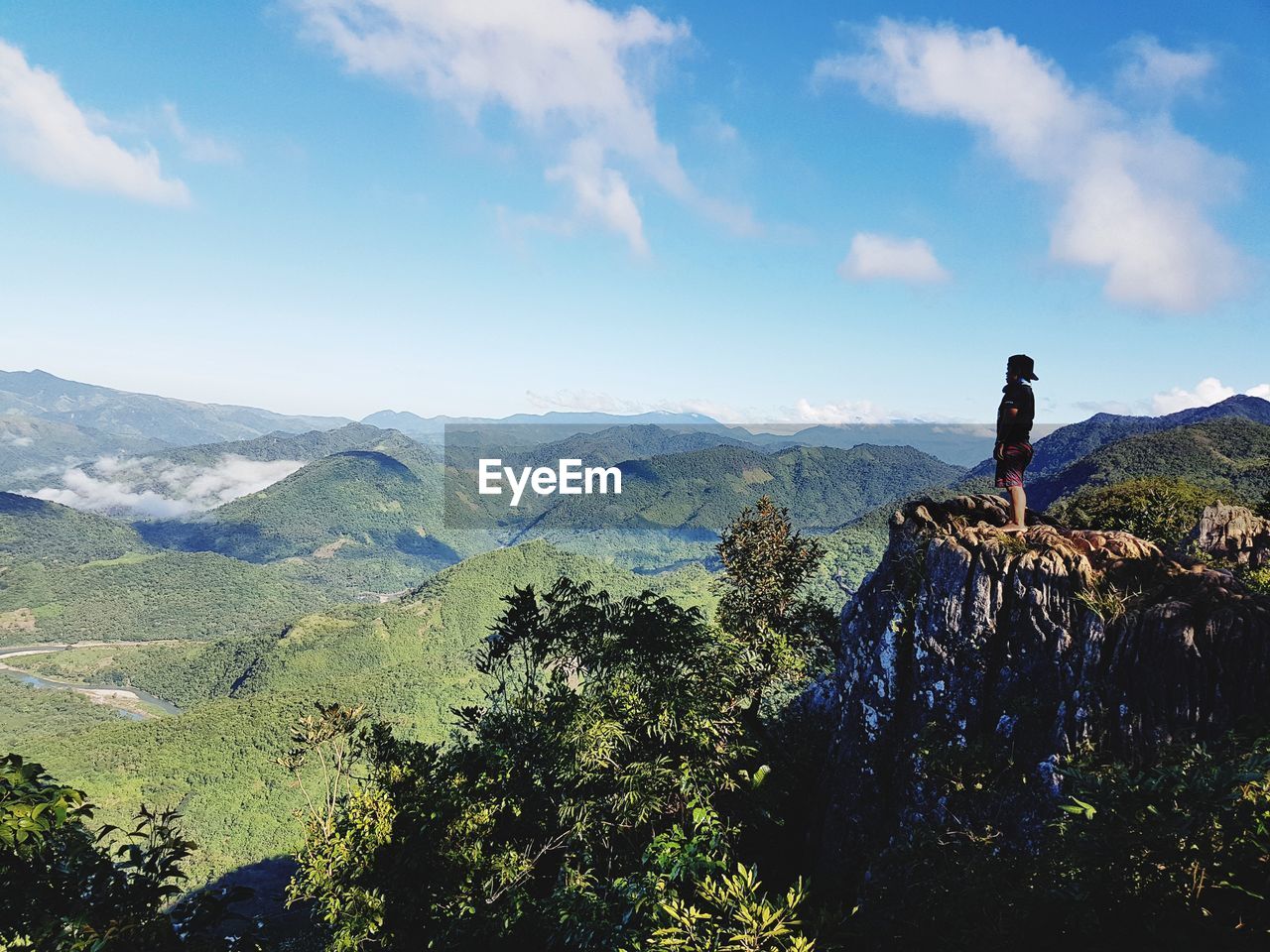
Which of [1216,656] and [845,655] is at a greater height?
[1216,656]

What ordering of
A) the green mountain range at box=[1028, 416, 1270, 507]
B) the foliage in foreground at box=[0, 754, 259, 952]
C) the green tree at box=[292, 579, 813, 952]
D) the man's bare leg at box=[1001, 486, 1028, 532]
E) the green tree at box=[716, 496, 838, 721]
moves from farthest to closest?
1. the green mountain range at box=[1028, 416, 1270, 507]
2. the green tree at box=[716, 496, 838, 721]
3. the man's bare leg at box=[1001, 486, 1028, 532]
4. the green tree at box=[292, 579, 813, 952]
5. the foliage in foreground at box=[0, 754, 259, 952]

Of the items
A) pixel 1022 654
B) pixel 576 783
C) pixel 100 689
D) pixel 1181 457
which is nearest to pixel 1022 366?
pixel 1022 654

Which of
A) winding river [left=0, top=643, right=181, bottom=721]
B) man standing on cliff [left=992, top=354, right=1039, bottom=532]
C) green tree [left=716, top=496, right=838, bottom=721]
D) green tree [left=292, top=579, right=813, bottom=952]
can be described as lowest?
winding river [left=0, top=643, right=181, bottom=721]

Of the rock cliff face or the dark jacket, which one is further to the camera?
the dark jacket

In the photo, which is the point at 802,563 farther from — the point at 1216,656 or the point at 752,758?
the point at 1216,656

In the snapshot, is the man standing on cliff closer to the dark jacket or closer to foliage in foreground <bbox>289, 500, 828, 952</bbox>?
the dark jacket

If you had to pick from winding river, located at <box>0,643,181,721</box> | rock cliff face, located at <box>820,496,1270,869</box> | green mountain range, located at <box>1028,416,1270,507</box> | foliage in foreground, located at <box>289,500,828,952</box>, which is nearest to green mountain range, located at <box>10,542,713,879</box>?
winding river, located at <box>0,643,181,721</box>

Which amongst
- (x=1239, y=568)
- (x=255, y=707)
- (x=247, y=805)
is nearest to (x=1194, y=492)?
(x=1239, y=568)
